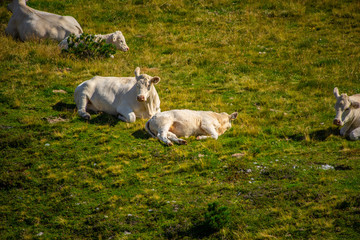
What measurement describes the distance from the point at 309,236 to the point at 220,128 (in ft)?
18.6

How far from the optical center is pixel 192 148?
440 inches

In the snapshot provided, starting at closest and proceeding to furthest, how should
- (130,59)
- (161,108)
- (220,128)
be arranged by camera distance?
(220,128)
(161,108)
(130,59)

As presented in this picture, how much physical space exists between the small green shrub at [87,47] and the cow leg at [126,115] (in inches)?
251

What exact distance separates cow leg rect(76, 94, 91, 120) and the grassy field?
0.25m

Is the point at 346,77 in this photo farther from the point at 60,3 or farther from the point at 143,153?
the point at 60,3

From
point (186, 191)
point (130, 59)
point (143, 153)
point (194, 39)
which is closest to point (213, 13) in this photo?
point (194, 39)

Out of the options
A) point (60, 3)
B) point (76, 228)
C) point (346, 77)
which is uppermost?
point (60, 3)

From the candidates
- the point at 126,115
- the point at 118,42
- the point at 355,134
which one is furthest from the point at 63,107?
the point at 355,134

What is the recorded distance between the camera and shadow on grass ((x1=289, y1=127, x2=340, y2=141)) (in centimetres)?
1201

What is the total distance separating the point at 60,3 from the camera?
27.6m

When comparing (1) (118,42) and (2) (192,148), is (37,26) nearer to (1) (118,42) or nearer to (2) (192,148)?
(1) (118,42)

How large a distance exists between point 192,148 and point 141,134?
191 centimetres

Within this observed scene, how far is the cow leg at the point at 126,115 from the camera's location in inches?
513

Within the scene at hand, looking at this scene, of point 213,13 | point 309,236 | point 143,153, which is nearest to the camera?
point 309,236
